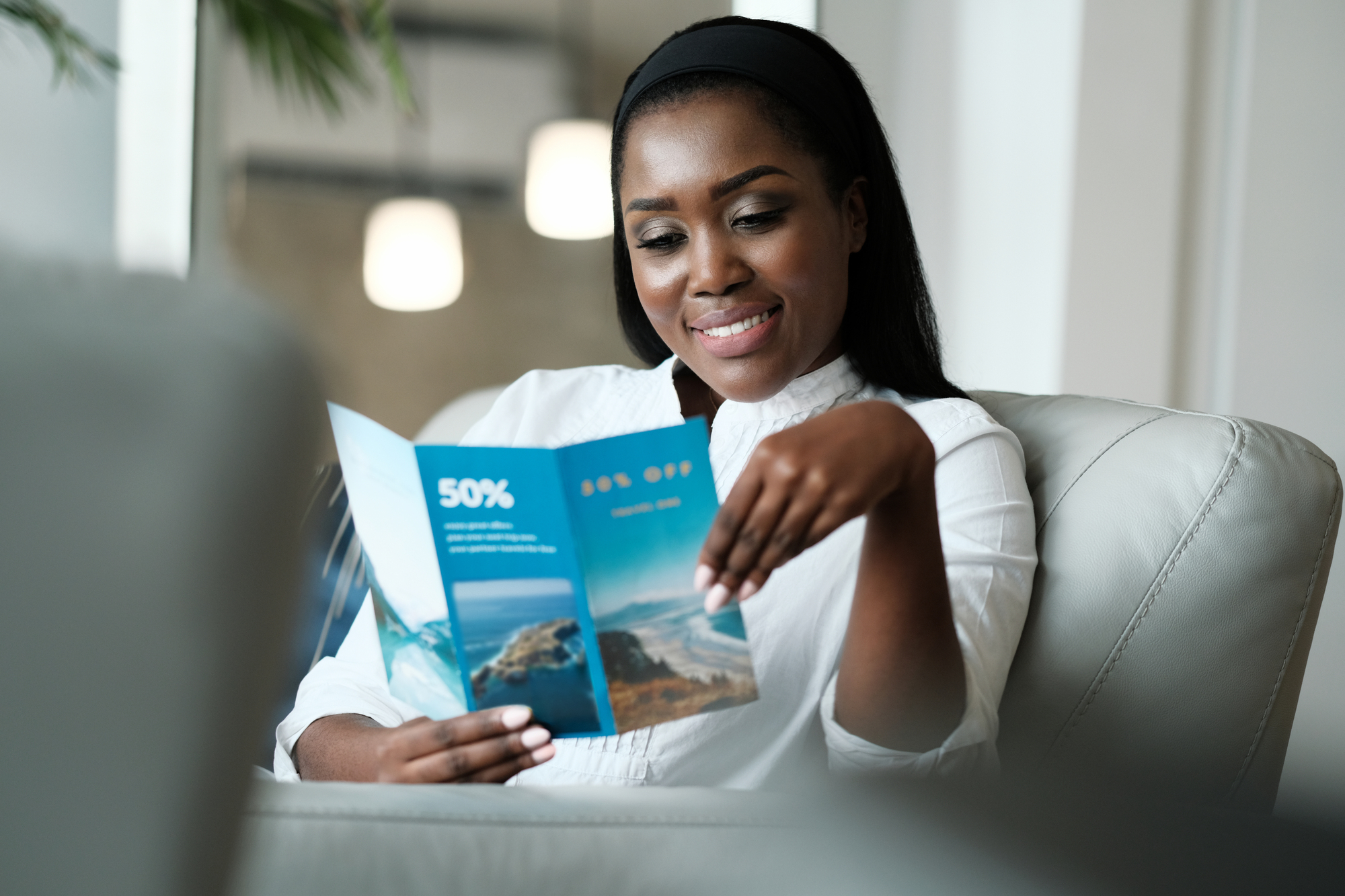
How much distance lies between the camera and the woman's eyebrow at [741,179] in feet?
3.50

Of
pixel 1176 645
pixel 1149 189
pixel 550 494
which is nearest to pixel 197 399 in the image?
pixel 550 494

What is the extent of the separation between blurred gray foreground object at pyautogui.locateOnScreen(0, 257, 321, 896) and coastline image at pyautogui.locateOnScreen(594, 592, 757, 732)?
0.53m

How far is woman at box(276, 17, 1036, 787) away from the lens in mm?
783

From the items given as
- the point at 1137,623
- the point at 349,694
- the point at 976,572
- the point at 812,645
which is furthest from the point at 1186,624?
the point at 349,694

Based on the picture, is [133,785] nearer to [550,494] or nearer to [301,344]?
[301,344]

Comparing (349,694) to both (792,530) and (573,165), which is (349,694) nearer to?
(792,530)

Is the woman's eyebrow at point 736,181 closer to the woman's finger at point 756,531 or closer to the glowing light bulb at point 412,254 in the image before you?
the woman's finger at point 756,531

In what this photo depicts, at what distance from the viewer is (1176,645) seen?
89 cm

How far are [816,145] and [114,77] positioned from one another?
2.18 metres

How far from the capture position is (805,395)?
1.17 meters

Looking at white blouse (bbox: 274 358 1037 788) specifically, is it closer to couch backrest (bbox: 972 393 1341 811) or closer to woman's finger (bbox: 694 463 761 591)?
couch backrest (bbox: 972 393 1341 811)

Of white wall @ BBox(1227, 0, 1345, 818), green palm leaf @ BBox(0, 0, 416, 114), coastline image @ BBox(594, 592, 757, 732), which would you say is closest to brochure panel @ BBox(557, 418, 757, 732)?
coastline image @ BBox(594, 592, 757, 732)

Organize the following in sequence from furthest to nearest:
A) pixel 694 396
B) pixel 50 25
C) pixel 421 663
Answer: pixel 50 25, pixel 694 396, pixel 421 663

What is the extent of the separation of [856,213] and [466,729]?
2.26ft
